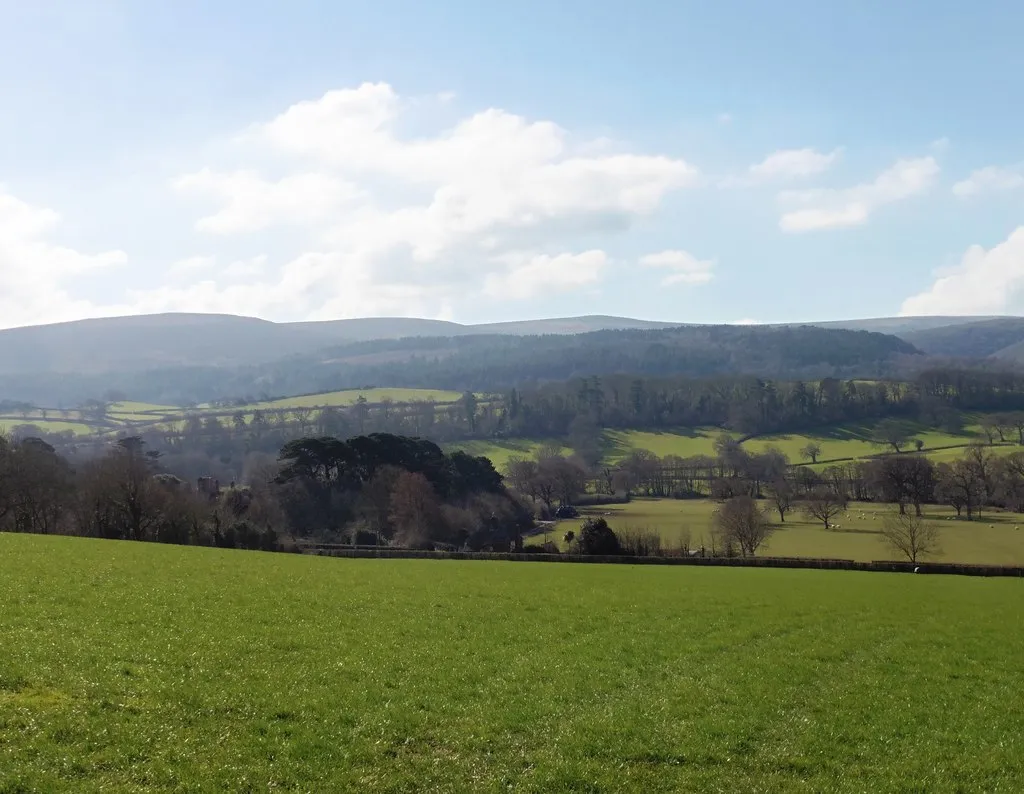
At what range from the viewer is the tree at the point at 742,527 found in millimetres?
78188

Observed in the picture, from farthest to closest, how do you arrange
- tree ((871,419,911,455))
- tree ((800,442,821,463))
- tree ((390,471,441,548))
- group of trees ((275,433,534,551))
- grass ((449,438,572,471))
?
Answer: grass ((449,438,572,471)) < tree ((871,419,911,455)) < tree ((800,442,821,463)) < group of trees ((275,433,534,551)) < tree ((390,471,441,548))

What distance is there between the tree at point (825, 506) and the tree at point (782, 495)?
3091mm

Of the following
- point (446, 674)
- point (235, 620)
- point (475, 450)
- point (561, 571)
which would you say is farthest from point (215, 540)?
point (475, 450)

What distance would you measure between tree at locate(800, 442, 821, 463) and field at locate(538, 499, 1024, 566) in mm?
37543

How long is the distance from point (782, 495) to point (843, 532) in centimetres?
1985

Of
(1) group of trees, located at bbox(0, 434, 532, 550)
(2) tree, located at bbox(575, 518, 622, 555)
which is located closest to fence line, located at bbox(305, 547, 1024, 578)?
(2) tree, located at bbox(575, 518, 622, 555)

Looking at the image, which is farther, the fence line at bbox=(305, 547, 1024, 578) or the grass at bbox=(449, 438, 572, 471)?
the grass at bbox=(449, 438, 572, 471)

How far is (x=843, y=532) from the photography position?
9394 cm

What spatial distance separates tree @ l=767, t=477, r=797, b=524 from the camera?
112 m

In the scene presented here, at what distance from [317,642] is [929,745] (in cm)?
1294

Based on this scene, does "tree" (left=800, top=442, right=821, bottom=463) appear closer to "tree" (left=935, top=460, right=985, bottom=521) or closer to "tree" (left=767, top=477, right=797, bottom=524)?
"tree" (left=767, top=477, right=797, bottom=524)

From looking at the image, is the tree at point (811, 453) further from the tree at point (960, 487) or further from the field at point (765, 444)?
the tree at point (960, 487)

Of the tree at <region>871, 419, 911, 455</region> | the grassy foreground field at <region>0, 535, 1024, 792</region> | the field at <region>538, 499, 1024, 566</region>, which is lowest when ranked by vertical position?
the field at <region>538, 499, 1024, 566</region>

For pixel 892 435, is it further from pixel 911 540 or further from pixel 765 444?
pixel 911 540
